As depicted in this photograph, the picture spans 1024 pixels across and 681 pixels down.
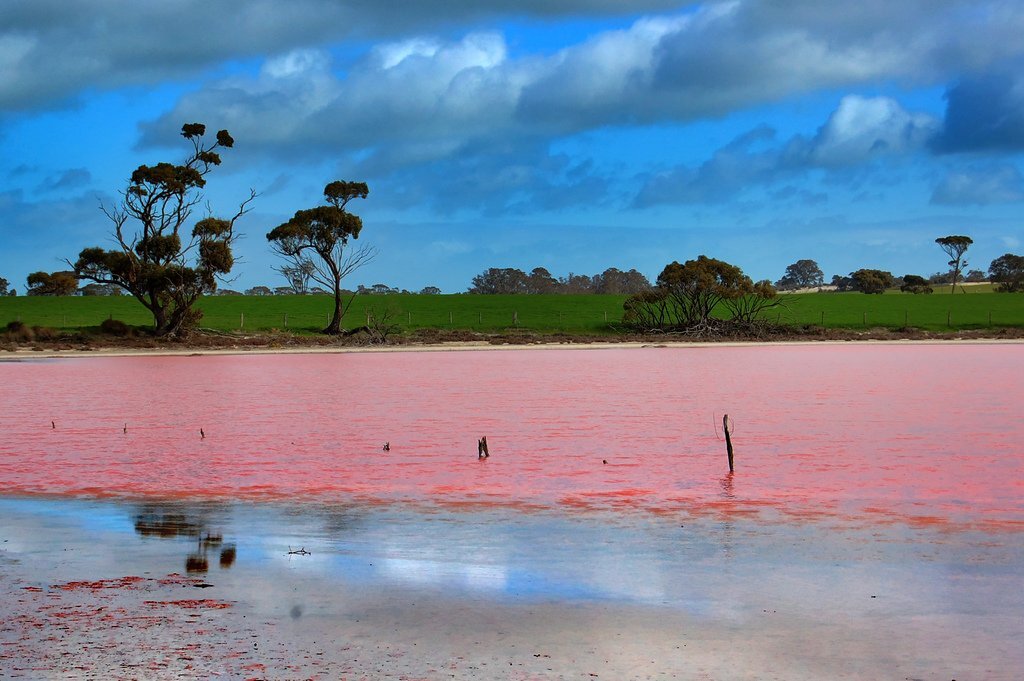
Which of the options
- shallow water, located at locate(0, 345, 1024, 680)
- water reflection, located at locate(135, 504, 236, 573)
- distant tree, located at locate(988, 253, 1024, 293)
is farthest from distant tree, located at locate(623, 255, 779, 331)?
distant tree, located at locate(988, 253, 1024, 293)

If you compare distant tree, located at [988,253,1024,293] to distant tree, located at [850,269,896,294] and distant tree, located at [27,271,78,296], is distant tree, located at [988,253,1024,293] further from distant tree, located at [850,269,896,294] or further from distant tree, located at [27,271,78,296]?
distant tree, located at [27,271,78,296]

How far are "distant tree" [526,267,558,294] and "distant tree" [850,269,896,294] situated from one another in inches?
1728

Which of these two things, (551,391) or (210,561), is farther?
(551,391)

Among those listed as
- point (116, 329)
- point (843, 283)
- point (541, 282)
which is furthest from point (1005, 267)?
point (116, 329)

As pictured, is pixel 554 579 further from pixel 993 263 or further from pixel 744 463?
pixel 993 263

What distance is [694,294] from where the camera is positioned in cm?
7775

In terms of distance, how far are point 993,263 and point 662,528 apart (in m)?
184

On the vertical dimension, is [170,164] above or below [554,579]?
above

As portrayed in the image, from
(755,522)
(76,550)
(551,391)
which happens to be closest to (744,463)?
(755,522)

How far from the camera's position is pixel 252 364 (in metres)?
56.4

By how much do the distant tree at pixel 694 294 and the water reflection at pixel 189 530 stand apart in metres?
63.7

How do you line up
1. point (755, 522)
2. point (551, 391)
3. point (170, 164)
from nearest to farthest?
point (755, 522) < point (551, 391) < point (170, 164)

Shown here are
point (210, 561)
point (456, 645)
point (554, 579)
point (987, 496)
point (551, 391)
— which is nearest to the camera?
point (456, 645)

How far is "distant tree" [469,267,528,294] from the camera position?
163750 mm
